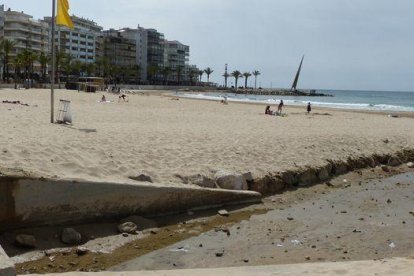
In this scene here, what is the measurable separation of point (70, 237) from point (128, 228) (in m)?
0.95

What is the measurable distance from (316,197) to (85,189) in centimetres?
510

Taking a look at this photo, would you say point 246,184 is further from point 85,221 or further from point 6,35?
point 6,35

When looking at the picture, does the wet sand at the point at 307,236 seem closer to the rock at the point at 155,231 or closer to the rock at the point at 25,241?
the rock at the point at 155,231

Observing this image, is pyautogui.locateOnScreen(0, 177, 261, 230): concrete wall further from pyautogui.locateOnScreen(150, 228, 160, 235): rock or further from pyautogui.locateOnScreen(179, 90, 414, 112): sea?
pyautogui.locateOnScreen(179, 90, 414, 112): sea

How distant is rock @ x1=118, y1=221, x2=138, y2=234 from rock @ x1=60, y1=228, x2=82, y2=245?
0.70m

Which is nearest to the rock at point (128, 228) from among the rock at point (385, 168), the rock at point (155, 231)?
the rock at point (155, 231)

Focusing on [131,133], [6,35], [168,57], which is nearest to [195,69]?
[168,57]

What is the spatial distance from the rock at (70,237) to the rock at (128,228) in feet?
2.31

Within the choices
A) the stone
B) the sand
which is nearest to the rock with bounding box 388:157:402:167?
the sand

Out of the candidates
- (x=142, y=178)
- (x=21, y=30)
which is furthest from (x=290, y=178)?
(x=21, y=30)

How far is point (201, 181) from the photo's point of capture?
Answer: 10078 millimetres

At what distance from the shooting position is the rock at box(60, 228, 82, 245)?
7.41 m

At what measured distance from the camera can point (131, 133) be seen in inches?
562

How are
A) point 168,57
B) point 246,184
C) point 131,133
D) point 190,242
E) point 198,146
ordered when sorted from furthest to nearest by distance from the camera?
point 168,57 < point 131,133 < point 198,146 < point 246,184 < point 190,242
